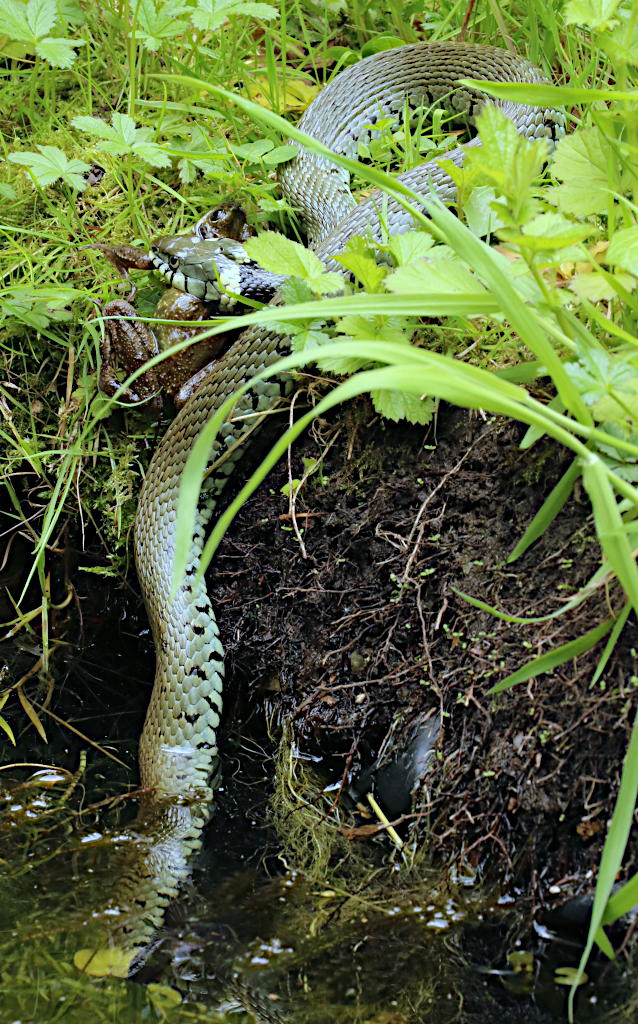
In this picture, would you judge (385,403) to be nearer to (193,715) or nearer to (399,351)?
(399,351)

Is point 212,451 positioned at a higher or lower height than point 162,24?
lower

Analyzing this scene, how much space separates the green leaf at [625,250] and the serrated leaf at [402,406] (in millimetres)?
593

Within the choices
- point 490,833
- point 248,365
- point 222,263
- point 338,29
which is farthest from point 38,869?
point 338,29

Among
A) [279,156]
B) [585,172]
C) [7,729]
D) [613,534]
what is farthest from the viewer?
[279,156]

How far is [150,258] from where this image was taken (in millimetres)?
2939

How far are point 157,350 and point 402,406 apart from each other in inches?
40.6

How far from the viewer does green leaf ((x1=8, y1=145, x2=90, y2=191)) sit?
2842mm

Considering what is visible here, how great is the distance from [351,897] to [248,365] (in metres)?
1.57

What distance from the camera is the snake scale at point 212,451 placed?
219cm

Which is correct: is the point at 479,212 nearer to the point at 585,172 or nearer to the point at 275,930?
the point at 585,172

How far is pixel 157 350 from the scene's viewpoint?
112 inches

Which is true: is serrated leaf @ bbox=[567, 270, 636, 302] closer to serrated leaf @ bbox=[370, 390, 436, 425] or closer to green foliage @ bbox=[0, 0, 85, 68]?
serrated leaf @ bbox=[370, 390, 436, 425]

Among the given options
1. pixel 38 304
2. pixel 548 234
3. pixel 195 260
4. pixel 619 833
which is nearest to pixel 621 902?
pixel 619 833

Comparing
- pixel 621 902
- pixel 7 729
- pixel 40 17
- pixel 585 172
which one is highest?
pixel 40 17
